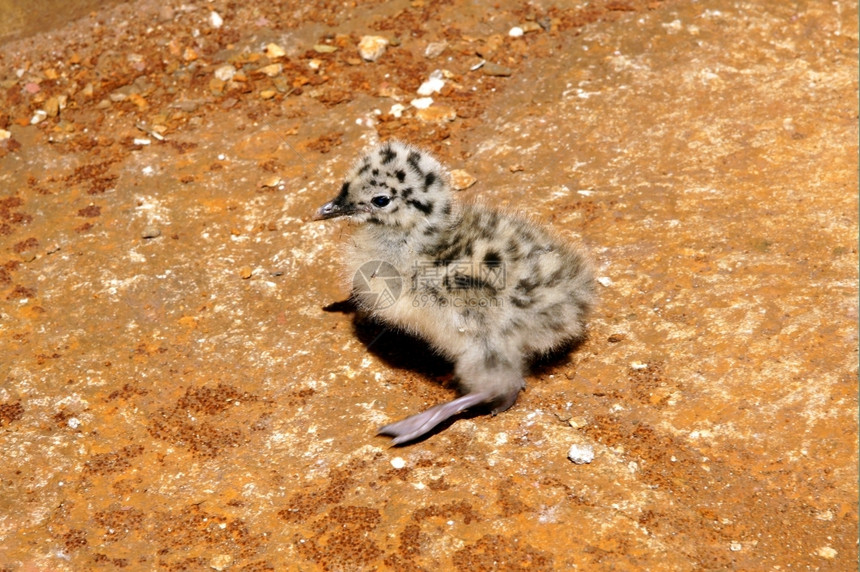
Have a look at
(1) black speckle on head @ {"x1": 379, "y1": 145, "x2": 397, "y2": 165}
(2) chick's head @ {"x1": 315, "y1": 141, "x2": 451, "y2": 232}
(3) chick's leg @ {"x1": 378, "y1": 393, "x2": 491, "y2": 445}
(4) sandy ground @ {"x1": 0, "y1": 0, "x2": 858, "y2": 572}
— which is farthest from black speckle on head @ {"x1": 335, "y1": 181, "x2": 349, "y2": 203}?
(3) chick's leg @ {"x1": 378, "y1": 393, "x2": 491, "y2": 445}

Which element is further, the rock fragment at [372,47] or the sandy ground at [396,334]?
the rock fragment at [372,47]

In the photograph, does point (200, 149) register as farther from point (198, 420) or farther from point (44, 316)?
point (198, 420)

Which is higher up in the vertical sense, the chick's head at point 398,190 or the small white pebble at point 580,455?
the chick's head at point 398,190

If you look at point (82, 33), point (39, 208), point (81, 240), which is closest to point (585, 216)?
point (81, 240)

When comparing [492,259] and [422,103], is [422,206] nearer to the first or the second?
[492,259]

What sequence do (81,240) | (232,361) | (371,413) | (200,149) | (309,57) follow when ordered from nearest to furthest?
(371,413) → (232,361) → (81,240) → (200,149) → (309,57)

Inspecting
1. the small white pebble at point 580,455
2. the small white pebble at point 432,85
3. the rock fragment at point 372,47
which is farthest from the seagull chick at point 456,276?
the rock fragment at point 372,47

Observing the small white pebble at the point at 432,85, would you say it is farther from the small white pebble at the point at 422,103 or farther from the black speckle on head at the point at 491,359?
the black speckle on head at the point at 491,359

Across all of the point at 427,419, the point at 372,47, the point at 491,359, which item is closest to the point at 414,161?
the point at 491,359
